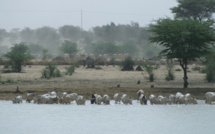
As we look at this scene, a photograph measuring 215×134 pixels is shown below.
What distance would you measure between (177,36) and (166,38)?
2.46 ft

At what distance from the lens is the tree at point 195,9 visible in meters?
52.8

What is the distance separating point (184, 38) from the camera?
33250 millimetres

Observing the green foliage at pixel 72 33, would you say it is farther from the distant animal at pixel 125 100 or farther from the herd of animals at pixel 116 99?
the distant animal at pixel 125 100

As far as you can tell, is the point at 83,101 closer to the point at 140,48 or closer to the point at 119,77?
the point at 119,77

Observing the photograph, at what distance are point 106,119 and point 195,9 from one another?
3075cm

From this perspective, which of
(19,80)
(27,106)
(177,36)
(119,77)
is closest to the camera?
(27,106)

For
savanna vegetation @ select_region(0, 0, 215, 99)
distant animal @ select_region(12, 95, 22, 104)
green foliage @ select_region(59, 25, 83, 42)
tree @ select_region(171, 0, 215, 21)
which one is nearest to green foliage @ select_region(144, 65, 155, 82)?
savanna vegetation @ select_region(0, 0, 215, 99)

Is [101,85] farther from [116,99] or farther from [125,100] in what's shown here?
[125,100]

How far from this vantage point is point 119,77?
41031mm

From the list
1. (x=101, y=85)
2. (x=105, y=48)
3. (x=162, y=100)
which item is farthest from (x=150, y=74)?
(x=105, y=48)

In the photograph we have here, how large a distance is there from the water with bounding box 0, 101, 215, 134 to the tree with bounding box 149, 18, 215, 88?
21.0 feet

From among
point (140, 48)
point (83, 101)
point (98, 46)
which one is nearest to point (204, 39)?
point (83, 101)

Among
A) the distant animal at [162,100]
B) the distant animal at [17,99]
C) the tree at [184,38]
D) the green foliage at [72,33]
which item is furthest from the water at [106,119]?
the green foliage at [72,33]

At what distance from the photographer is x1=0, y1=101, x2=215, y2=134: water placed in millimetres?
21172
